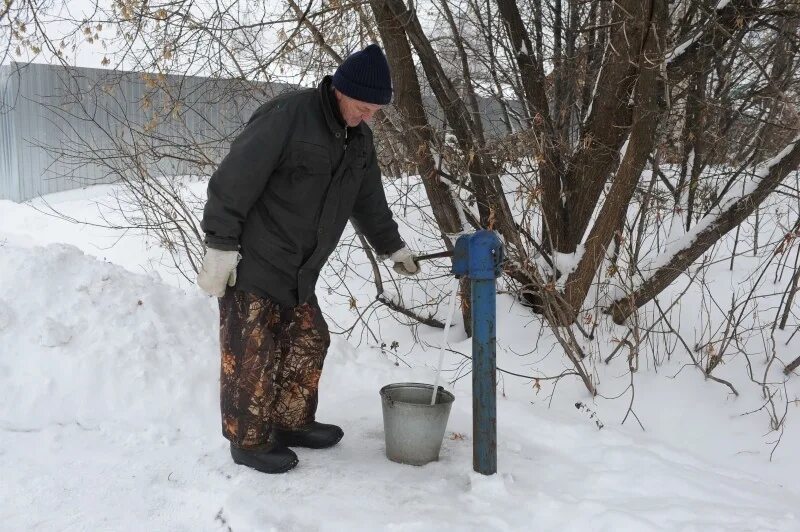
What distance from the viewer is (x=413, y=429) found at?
2785mm

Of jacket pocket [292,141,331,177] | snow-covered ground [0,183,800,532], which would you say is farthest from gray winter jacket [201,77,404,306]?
snow-covered ground [0,183,800,532]

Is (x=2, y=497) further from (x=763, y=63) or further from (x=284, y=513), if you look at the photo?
(x=763, y=63)

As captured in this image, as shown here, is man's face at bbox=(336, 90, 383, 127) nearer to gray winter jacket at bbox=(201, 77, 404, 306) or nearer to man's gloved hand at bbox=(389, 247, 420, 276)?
gray winter jacket at bbox=(201, 77, 404, 306)

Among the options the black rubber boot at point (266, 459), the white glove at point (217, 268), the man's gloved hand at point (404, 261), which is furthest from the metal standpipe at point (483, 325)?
the white glove at point (217, 268)

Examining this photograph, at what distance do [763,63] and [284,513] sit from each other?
460 centimetres

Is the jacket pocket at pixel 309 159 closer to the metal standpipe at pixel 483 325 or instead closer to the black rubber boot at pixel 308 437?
the metal standpipe at pixel 483 325

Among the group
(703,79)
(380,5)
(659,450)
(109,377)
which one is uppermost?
(380,5)

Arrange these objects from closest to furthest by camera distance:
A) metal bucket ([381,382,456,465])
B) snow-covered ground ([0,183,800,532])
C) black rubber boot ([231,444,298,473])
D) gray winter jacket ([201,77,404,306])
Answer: snow-covered ground ([0,183,800,532]), gray winter jacket ([201,77,404,306]), black rubber boot ([231,444,298,473]), metal bucket ([381,382,456,465])

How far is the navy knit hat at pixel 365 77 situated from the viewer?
101 inches

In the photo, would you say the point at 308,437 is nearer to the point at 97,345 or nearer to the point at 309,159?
the point at 309,159

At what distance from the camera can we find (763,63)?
4.93m

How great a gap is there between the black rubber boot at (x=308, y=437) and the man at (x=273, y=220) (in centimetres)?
20

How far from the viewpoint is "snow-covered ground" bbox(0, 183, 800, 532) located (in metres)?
2.38

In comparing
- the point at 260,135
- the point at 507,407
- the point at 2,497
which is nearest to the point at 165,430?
the point at 2,497
